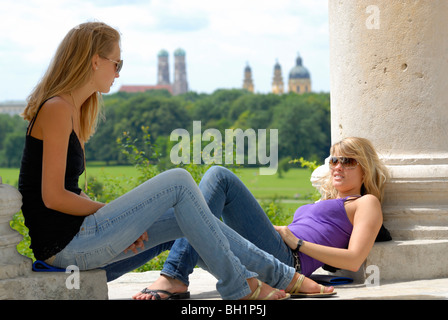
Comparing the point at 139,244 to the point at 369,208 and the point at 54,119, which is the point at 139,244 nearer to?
the point at 54,119

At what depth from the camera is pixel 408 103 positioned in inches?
203

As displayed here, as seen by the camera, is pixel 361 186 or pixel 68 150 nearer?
pixel 68 150

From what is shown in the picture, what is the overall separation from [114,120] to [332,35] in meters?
76.4

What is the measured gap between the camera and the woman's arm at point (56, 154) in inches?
144

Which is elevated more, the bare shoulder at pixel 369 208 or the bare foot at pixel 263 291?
the bare shoulder at pixel 369 208

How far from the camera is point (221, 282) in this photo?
3.87m

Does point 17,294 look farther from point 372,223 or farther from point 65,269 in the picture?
point 372,223

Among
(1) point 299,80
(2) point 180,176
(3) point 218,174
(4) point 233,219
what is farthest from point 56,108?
(1) point 299,80

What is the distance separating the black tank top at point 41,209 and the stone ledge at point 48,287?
114 mm

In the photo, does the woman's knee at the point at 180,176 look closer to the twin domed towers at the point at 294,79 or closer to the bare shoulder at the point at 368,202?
the bare shoulder at the point at 368,202

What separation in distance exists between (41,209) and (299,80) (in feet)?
615

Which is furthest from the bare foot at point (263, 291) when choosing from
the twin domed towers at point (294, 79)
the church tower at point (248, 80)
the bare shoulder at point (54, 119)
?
the twin domed towers at point (294, 79)

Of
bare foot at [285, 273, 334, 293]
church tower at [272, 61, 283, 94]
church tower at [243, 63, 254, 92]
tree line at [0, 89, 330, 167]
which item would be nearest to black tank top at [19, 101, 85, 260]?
bare foot at [285, 273, 334, 293]
